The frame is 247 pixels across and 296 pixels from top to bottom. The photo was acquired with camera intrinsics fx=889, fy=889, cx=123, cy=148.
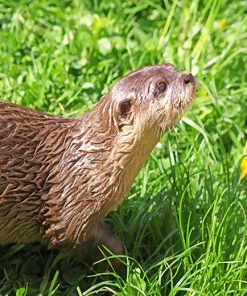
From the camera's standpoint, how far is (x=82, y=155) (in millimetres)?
3145

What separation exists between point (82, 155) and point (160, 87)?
0.37 meters

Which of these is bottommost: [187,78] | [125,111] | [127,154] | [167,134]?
[167,134]

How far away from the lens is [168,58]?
446 centimetres

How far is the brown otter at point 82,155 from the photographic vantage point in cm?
307

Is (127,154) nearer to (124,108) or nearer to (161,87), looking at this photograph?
(124,108)

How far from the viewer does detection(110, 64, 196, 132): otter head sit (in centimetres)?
307

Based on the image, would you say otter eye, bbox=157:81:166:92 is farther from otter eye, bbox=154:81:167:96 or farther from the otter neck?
the otter neck

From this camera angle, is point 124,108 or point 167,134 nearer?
point 124,108

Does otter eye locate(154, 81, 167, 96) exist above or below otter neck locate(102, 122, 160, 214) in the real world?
above

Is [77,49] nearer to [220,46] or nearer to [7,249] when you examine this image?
[220,46]

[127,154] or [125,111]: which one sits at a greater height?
[125,111]

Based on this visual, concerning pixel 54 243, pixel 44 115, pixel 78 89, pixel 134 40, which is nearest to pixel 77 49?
pixel 78 89

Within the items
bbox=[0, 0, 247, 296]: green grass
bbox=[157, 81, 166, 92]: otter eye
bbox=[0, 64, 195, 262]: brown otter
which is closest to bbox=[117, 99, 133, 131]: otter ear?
bbox=[0, 64, 195, 262]: brown otter

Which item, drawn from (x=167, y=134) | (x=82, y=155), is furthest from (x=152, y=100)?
(x=167, y=134)
